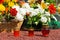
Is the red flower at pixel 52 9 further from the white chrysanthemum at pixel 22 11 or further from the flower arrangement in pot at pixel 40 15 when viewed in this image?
the white chrysanthemum at pixel 22 11

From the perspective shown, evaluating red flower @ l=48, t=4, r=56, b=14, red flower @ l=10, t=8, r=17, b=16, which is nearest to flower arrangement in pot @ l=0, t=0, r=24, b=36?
red flower @ l=10, t=8, r=17, b=16

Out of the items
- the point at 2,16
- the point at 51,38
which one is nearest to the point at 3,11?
the point at 2,16

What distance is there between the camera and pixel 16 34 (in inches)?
108


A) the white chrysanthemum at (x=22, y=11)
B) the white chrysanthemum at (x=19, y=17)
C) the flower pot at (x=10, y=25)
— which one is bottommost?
the flower pot at (x=10, y=25)

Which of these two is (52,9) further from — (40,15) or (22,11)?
(22,11)

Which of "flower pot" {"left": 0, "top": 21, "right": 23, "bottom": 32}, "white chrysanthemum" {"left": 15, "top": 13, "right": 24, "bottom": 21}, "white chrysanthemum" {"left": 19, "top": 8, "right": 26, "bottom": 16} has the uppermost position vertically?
"white chrysanthemum" {"left": 19, "top": 8, "right": 26, "bottom": 16}

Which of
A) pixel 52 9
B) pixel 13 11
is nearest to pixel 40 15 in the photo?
pixel 52 9

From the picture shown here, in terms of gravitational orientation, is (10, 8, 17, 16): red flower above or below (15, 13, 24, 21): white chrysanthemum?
above

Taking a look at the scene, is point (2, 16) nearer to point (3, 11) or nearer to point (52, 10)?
point (3, 11)

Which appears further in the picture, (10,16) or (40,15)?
(10,16)

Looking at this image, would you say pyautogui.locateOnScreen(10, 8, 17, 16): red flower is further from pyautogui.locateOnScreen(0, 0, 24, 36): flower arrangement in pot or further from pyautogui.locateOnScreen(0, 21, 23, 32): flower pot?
pyautogui.locateOnScreen(0, 21, 23, 32): flower pot

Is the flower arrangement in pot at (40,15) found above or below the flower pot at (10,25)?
above

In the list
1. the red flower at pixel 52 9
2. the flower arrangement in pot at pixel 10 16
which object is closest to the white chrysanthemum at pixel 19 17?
the flower arrangement in pot at pixel 10 16

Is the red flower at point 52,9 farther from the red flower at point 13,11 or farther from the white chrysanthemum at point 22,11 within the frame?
the red flower at point 13,11
